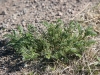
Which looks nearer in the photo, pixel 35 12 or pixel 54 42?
pixel 54 42

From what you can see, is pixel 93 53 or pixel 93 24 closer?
pixel 93 53

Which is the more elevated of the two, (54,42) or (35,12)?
(35,12)

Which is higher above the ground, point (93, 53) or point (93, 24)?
point (93, 24)

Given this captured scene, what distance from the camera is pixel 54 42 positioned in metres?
3.15

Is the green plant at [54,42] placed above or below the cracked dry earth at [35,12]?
below

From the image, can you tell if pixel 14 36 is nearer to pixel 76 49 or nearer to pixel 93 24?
pixel 76 49

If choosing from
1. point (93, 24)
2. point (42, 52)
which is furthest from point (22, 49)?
point (93, 24)

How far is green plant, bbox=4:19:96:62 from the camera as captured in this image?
3029 mm

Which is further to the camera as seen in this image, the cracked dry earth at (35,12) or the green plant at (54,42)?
the cracked dry earth at (35,12)

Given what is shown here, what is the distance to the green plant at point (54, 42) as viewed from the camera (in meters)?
3.03

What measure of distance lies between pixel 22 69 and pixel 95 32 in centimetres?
84

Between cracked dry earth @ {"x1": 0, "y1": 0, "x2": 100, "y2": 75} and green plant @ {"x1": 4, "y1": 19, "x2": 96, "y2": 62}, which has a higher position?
→ cracked dry earth @ {"x1": 0, "y1": 0, "x2": 100, "y2": 75}

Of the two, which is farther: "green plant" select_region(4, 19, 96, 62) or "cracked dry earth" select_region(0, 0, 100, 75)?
"cracked dry earth" select_region(0, 0, 100, 75)

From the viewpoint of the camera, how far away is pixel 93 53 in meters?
3.10
